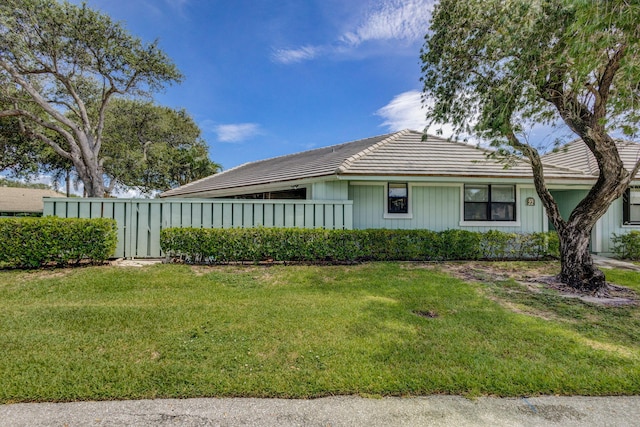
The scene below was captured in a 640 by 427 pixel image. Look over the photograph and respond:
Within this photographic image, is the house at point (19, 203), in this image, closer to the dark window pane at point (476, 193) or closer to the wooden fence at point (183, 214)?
the wooden fence at point (183, 214)

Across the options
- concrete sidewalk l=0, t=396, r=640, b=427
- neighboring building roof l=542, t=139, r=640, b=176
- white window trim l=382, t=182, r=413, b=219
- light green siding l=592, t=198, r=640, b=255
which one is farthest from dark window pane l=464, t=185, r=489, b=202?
concrete sidewalk l=0, t=396, r=640, b=427

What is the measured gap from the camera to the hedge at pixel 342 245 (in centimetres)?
806

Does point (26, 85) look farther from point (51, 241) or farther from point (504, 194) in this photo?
point (504, 194)

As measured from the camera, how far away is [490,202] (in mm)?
10781

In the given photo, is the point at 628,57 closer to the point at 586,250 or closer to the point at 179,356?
the point at 586,250

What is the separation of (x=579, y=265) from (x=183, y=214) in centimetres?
1008

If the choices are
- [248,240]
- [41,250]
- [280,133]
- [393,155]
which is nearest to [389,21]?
[393,155]

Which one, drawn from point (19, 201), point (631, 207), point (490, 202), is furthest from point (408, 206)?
point (19, 201)

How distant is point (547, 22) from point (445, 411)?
686 centimetres

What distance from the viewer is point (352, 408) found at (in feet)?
8.84

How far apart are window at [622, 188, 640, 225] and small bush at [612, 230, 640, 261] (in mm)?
549

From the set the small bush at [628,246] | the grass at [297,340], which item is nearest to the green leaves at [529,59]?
the grass at [297,340]

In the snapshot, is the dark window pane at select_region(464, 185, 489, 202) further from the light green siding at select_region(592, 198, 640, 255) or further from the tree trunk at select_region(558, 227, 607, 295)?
the light green siding at select_region(592, 198, 640, 255)

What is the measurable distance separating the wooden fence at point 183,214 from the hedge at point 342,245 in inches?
29.6
